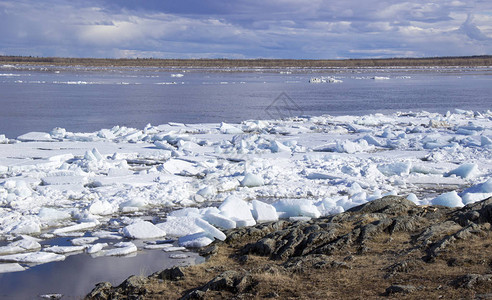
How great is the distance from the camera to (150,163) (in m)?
11.9

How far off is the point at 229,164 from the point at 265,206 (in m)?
3.71

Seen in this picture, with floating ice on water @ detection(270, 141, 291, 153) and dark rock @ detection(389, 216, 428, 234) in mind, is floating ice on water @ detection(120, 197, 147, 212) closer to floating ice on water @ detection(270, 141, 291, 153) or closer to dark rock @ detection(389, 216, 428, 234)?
dark rock @ detection(389, 216, 428, 234)

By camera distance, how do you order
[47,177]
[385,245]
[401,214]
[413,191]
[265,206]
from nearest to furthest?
[385,245] → [401,214] → [265,206] → [413,191] → [47,177]

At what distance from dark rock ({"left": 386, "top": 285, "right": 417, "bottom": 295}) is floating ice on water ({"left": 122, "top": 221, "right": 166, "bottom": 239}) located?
130 inches

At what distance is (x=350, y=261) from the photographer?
208 inches

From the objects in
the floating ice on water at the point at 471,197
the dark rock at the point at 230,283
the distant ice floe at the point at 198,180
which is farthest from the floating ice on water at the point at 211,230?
the floating ice on water at the point at 471,197

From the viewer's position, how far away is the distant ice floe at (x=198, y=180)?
6.97m

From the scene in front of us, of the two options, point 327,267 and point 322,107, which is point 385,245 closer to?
point 327,267

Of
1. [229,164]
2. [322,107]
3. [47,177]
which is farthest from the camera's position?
[322,107]

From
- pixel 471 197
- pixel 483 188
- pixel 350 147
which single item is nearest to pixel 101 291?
pixel 471 197

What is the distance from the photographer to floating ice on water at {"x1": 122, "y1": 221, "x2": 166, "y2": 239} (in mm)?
6836

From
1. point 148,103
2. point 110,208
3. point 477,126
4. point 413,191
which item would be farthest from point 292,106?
point 110,208

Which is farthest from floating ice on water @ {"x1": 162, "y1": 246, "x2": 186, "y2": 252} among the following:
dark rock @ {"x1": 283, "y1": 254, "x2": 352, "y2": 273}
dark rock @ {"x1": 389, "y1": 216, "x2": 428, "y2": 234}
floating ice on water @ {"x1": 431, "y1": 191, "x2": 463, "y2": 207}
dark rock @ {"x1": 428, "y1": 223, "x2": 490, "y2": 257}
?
floating ice on water @ {"x1": 431, "y1": 191, "x2": 463, "y2": 207}

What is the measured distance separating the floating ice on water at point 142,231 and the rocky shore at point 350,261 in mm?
820
